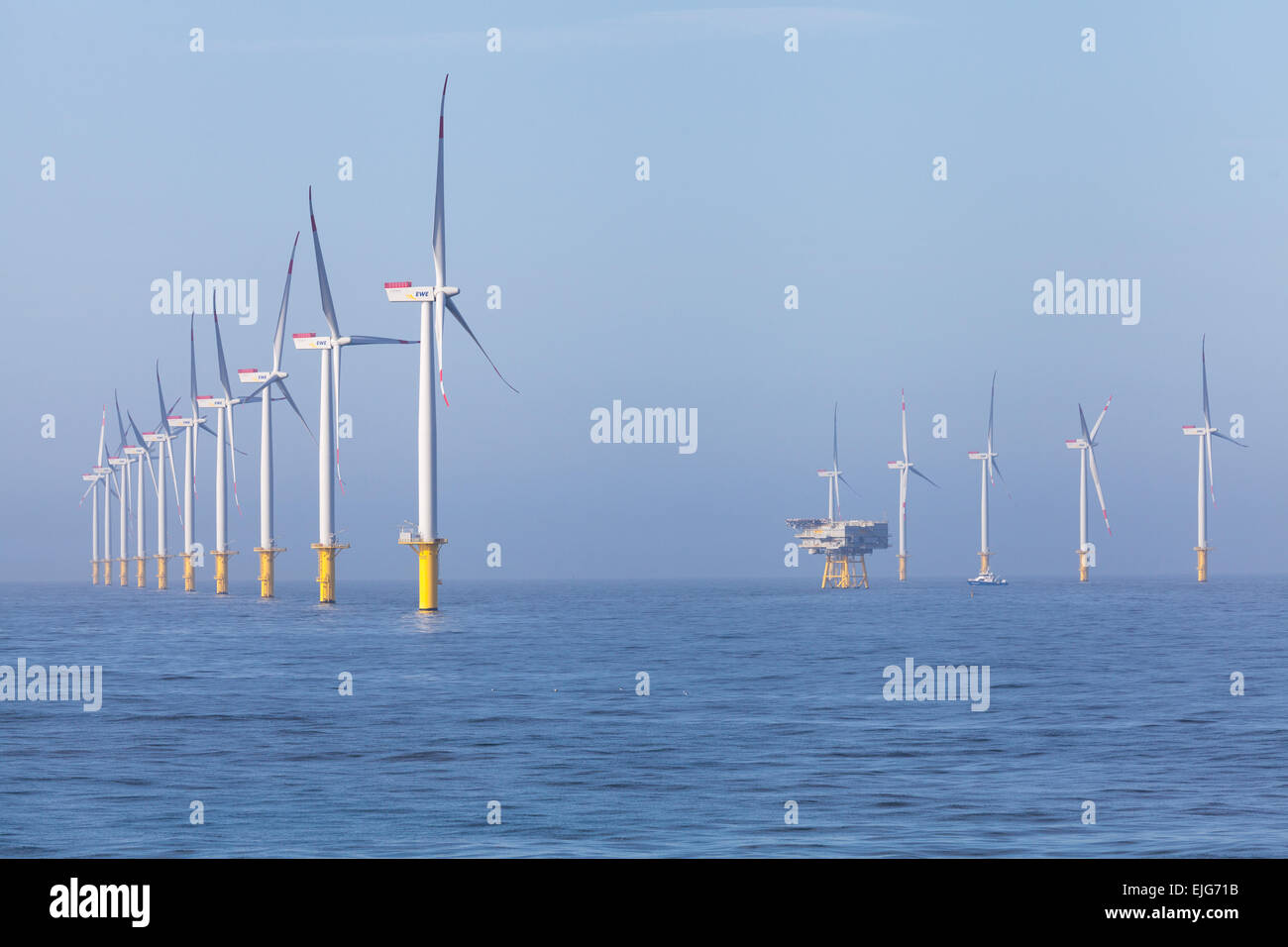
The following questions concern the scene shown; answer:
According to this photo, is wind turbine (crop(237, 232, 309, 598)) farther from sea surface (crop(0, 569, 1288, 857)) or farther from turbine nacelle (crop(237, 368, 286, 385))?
sea surface (crop(0, 569, 1288, 857))

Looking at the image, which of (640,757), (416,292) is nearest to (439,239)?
(416,292)

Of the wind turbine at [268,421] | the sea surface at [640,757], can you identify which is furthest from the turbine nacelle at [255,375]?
the sea surface at [640,757]

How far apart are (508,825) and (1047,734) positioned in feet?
93.1

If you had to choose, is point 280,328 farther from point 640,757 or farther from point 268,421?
point 640,757

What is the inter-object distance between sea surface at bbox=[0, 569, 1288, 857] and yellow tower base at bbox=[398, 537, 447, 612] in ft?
85.2

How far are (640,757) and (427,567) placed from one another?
9714cm

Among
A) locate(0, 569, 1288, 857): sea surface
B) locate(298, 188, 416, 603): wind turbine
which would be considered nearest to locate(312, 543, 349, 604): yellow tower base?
locate(298, 188, 416, 603): wind turbine

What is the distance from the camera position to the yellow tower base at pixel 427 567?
5256 inches

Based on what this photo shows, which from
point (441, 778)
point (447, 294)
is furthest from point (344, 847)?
point (447, 294)

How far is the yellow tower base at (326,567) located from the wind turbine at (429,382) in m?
19.0

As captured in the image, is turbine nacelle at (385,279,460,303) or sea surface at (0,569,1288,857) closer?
sea surface at (0,569,1288,857)

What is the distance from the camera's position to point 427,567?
14112 centimetres

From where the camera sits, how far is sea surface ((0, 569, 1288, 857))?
3025 centimetres
